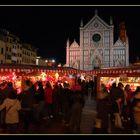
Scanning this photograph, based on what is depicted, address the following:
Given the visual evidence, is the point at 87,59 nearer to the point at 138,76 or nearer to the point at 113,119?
the point at 138,76

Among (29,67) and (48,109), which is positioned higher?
(29,67)

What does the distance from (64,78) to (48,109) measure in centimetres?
1254

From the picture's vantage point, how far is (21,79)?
66.1 ft

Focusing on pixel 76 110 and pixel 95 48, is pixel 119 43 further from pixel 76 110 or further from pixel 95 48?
pixel 76 110

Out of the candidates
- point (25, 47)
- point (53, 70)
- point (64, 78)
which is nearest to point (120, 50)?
point (25, 47)

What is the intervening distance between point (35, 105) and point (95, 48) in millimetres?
55494

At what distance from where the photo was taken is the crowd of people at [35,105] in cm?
989

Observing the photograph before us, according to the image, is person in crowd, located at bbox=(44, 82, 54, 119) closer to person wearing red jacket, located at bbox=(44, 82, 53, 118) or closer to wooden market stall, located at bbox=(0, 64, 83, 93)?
person wearing red jacket, located at bbox=(44, 82, 53, 118)

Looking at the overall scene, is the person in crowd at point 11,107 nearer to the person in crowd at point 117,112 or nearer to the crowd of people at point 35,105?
the crowd of people at point 35,105

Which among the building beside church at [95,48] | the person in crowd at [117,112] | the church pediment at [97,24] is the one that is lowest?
the person in crowd at [117,112]

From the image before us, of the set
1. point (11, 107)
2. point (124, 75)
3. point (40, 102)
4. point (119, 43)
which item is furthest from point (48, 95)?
point (119, 43)

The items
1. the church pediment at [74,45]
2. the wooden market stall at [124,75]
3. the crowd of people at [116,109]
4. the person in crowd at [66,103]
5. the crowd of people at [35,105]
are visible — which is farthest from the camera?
the church pediment at [74,45]

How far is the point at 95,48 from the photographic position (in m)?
66.8

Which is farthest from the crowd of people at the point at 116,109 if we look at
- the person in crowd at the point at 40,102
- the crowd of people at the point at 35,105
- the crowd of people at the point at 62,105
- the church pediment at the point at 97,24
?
the church pediment at the point at 97,24
